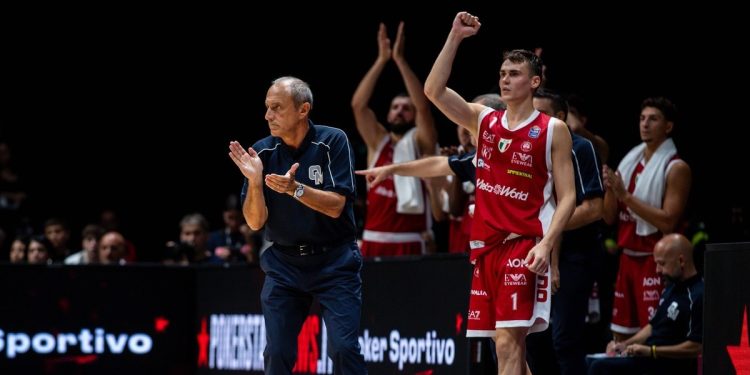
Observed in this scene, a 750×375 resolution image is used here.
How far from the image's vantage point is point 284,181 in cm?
599

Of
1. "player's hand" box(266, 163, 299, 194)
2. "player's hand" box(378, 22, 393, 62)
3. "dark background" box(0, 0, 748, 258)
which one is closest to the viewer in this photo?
"player's hand" box(266, 163, 299, 194)

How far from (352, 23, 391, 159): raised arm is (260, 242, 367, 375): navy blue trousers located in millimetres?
3082

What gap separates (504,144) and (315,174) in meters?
1.07

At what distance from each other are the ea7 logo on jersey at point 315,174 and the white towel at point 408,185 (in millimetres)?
2899

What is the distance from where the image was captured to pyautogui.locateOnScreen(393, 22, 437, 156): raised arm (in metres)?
9.17

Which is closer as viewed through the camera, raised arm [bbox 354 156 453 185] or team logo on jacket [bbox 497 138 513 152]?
team logo on jacket [bbox 497 138 513 152]

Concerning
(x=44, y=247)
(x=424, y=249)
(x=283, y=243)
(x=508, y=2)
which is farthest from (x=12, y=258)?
(x=283, y=243)

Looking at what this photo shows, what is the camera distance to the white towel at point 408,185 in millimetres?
9320

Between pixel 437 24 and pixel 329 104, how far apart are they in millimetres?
1856

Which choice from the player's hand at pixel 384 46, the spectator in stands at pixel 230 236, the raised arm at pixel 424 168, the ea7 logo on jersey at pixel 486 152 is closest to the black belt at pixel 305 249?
the raised arm at pixel 424 168

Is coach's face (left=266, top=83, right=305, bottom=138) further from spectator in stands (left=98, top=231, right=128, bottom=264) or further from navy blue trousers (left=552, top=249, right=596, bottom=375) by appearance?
spectator in stands (left=98, top=231, right=128, bottom=264)

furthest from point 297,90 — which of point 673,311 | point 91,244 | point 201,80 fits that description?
point 201,80

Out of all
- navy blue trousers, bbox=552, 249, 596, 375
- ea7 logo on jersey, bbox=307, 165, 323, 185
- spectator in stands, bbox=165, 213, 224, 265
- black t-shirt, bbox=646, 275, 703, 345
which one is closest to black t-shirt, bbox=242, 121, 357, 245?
ea7 logo on jersey, bbox=307, 165, 323, 185

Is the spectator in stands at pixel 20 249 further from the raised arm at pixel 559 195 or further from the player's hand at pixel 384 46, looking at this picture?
the raised arm at pixel 559 195
